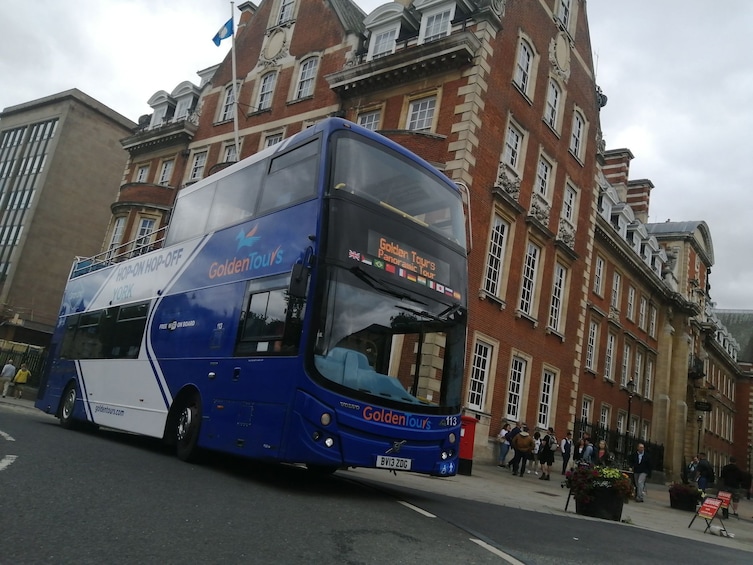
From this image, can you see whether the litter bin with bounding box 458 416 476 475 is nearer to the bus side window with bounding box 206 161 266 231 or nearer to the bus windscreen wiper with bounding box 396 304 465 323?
the bus windscreen wiper with bounding box 396 304 465 323

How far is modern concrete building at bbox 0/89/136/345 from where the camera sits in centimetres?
5306

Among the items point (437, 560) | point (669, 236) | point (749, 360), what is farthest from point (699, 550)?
point (749, 360)

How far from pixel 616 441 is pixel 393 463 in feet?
78.6

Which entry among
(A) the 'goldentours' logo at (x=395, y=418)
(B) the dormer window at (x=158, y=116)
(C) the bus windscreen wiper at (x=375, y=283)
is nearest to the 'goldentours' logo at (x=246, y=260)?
(C) the bus windscreen wiper at (x=375, y=283)

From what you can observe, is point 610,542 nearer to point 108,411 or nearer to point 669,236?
point 108,411

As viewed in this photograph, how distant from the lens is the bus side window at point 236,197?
9.42 metres

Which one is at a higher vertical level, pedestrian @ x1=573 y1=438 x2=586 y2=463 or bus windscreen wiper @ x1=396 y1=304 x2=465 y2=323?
bus windscreen wiper @ x1=396 y1=304 x2=465 y2=323

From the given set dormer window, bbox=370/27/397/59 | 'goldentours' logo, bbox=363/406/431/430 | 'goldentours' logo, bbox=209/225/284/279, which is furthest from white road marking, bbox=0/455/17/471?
dormer window, bbox=370/27/397/59

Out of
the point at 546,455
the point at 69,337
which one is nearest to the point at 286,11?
the point at 69,337

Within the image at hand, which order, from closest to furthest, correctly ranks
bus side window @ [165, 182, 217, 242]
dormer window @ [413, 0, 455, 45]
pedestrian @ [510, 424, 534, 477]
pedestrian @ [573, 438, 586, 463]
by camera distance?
bus side window @ [165, 182, 217, 242] → pedestrian @ [510, 424, 534, 477] → pedestrian @ [573, 438, 586, 463] → dormer window @ [413, 0, 455, 45]

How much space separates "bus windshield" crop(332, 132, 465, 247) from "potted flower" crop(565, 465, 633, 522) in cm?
472

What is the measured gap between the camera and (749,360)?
66188mm

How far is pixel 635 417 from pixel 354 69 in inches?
953

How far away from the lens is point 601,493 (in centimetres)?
1036
